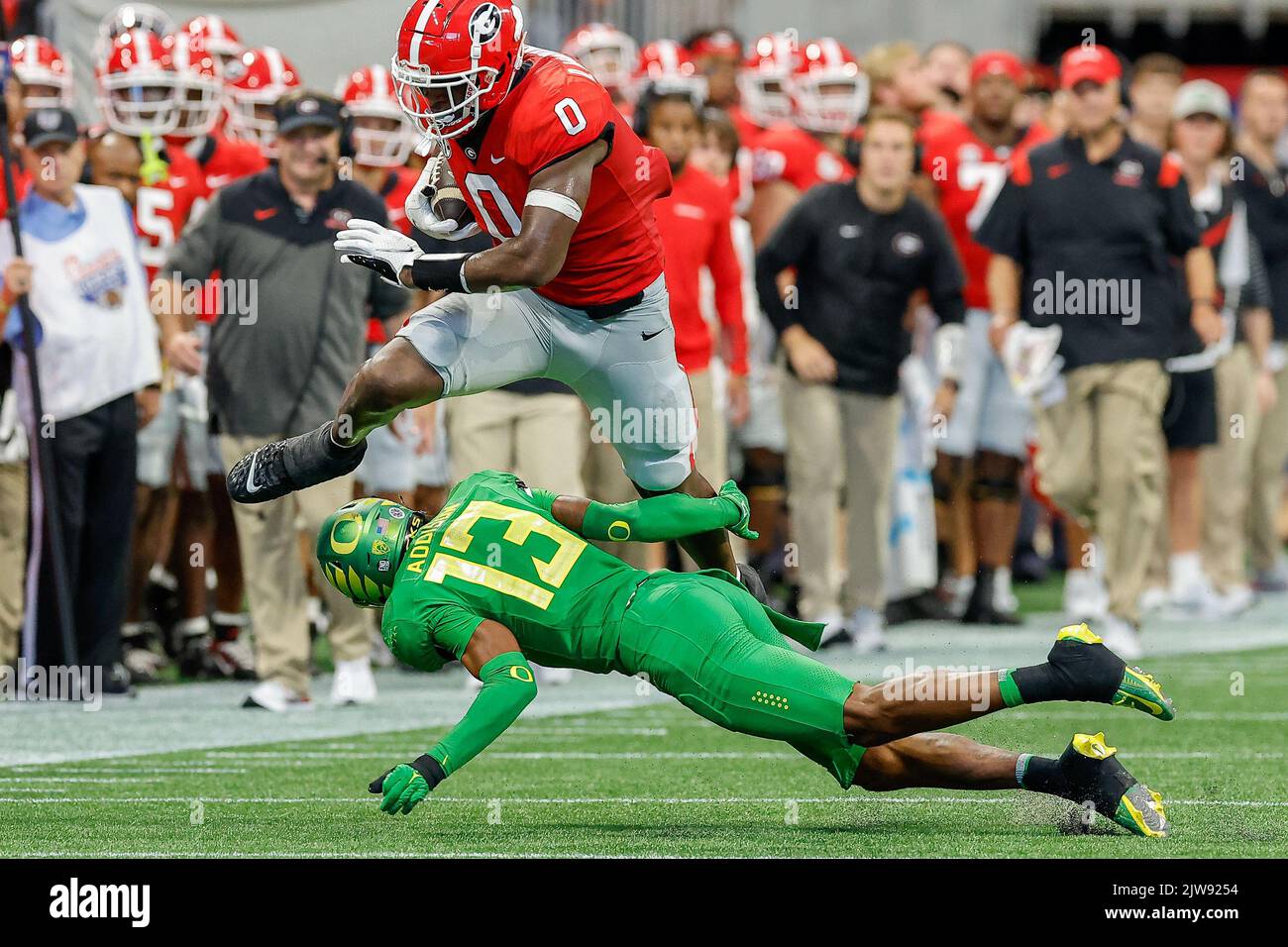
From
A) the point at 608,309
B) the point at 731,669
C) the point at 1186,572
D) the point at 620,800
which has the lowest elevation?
the point at 1186,572

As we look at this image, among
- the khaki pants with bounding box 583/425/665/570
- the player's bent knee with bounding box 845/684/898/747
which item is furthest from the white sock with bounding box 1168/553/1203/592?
the player's bent knee with bounding box 845/684/898/747

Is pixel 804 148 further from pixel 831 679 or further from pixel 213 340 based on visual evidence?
pixel 831 679

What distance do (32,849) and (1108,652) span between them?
2.73 meters

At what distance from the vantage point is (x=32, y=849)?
5.98 m

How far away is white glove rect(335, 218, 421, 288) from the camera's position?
22.5ft

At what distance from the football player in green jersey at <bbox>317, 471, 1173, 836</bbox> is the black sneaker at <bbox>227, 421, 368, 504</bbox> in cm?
61

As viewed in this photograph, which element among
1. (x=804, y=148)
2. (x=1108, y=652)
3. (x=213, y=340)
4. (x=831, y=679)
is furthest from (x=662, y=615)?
(x=804, y=148)

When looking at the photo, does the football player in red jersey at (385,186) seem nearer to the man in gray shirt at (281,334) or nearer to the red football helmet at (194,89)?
the red football helmet at (194,89)

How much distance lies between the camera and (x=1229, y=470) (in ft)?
45.3

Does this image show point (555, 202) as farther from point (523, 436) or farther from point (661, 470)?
point (523, 436)

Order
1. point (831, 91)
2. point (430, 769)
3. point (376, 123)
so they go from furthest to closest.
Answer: point (831, 91) < point (376, 123) < point (430, 769)

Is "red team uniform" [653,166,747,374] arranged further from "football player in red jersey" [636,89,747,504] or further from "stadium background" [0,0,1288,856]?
"stadium background" [0,0,1288,856]

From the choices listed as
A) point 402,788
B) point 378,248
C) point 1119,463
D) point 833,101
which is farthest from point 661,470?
point 833,101

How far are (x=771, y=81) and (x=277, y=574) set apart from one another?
5.19 meters
